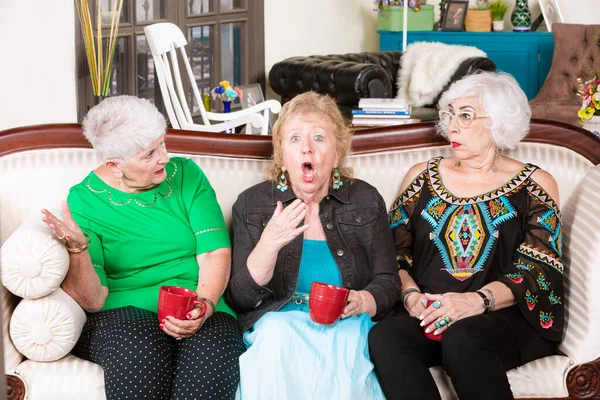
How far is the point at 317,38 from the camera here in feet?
22.9

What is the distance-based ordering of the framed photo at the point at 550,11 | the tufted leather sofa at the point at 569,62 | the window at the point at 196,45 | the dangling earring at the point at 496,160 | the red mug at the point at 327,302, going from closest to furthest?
the red mug at the point at 327,302 → the dangling earring at the point at 496,160 → the window at the point at 196,45 → the tufted leather sofa at the point at 569,62 → the framed photo at the point at 550,11

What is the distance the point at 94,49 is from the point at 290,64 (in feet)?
6.48

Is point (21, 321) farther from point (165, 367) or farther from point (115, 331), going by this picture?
point (165, 367)

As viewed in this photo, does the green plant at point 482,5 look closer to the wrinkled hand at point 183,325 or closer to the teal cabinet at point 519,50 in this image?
the teal cabinet at point 519,50

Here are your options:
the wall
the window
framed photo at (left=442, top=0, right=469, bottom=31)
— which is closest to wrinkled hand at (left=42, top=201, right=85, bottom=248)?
the wall

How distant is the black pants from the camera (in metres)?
1.86

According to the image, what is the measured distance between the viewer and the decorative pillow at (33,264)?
1.89m

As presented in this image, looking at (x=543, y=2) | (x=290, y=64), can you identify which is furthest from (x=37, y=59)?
(x=543, y=2)

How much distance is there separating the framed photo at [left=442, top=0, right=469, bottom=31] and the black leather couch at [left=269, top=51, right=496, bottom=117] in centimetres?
106

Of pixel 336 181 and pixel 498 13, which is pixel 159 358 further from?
pixel 498 13

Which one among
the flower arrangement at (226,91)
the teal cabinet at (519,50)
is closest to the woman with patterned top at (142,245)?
the flower arrangement at (226,91)

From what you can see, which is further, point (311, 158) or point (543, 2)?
point (543, 2)

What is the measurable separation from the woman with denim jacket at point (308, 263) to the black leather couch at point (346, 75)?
9.93ft

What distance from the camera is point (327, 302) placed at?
71.8 inches
